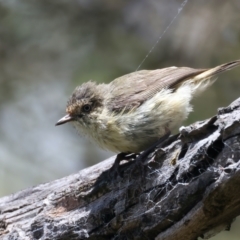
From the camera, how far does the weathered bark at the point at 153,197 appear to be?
135 inches

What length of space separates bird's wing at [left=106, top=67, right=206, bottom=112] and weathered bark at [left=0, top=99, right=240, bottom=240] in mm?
511

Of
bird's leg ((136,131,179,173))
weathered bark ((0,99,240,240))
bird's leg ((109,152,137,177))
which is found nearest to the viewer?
weathered bark ((0,99,240,240))

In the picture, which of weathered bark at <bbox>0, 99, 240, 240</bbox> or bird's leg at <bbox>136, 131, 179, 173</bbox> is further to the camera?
bird's leg at <bbox>136, 131, 179, 173</bbox>

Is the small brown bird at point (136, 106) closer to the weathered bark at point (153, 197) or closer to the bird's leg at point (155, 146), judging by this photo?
the bird's leg at point (155, 146)

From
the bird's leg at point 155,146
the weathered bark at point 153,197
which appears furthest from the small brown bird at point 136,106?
the weathered bark at point 153,197

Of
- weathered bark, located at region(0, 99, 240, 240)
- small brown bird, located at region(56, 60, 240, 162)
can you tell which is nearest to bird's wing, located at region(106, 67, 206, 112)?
small brown bird, located at region(56, 60, 240, 162)

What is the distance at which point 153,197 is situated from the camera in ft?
12.8

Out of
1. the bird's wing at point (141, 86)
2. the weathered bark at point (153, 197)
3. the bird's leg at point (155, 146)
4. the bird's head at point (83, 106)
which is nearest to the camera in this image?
the weathered bark at point (153, 197)

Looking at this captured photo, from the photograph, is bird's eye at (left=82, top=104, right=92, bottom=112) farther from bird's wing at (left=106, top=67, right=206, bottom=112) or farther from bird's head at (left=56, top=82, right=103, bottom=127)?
bird's wing at (left=106, top=67, right=206, bottom=112)

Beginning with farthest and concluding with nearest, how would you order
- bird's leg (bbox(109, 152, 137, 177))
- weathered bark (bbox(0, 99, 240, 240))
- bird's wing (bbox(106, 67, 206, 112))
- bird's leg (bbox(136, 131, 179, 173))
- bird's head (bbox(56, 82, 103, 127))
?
bird's head (bbox(56, 82, 103, 127)) < bird's wing (bbox(106, 67, 206, 112)) < bird's leg (bbox(109, 152, 137, 177)) < bird's leg (bbox(136, 131, 179, 173)) < weathered bark (bbox(0, 99, 240, 240))

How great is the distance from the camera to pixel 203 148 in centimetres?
355

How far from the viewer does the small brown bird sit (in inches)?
177

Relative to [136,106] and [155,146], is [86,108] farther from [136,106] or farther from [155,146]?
[155,146]

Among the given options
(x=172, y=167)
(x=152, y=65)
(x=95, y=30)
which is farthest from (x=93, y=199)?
(x=95, y=30)
